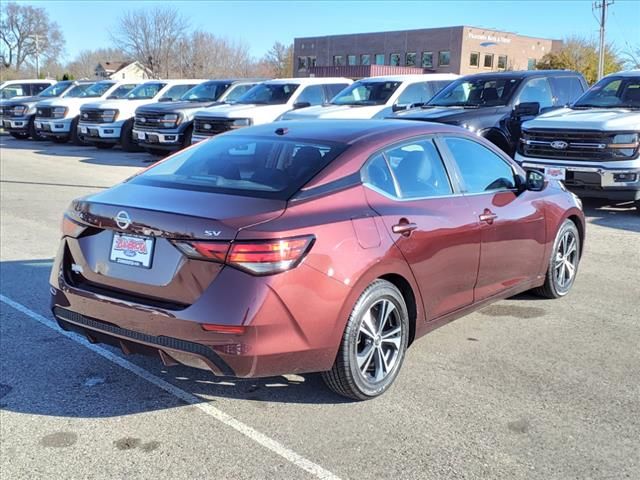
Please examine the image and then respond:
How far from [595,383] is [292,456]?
2034mm

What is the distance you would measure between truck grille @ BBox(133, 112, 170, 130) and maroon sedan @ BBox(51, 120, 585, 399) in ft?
42.3

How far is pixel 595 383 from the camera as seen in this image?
13.8 feet

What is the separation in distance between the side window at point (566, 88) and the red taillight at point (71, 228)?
10.5 meters

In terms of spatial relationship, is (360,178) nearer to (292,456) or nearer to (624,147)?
(292,456)

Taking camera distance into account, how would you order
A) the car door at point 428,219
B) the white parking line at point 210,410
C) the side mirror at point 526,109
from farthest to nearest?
1. the side mirror at point 526,109
2. the car door at point 428,219
3. the white parking line at point 210,410

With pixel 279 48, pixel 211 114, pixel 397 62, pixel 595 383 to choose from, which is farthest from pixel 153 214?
pixel 279 48

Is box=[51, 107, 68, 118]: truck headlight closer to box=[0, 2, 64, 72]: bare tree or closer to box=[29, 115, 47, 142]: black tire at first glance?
box=[29, 115, 47, 142]: black tire

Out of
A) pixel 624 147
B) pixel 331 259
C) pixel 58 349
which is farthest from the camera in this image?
pixel 624 147

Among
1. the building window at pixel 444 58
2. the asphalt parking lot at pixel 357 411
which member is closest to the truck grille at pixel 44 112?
the asphalt parking lot at pixel 357 411

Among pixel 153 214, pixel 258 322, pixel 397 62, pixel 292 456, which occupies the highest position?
pixel 397 62

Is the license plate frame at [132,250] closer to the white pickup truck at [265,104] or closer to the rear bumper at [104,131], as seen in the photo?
→ the white pickup truck at [265,104]

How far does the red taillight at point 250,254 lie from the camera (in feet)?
11.0

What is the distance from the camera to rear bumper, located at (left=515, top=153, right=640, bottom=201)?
9117 mm

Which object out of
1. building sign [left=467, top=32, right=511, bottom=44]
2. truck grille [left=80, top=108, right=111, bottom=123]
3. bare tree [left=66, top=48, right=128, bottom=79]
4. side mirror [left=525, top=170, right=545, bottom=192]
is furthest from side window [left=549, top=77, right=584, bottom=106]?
bare tree [left=66, top=48, right=128, bottom=79]
